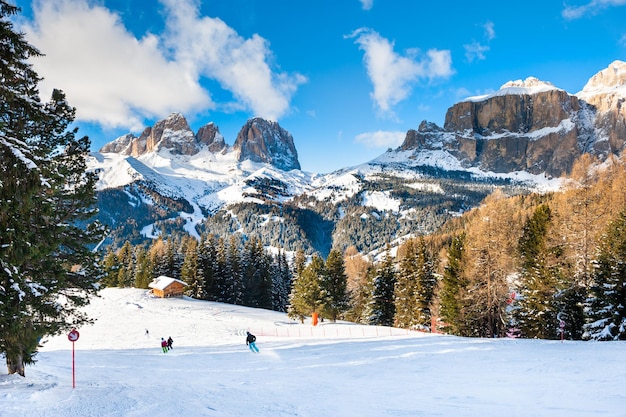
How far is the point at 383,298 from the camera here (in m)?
48.3

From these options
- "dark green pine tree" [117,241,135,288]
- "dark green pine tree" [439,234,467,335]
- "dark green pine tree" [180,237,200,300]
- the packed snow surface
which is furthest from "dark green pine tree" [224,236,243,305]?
"dark green pine tree" [439,234,467,335]

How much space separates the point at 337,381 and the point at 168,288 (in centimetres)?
5191

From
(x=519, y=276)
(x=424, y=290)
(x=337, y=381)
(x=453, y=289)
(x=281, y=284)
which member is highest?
(x=519, y=276)

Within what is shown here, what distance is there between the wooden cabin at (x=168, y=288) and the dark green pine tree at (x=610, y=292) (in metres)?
55.3

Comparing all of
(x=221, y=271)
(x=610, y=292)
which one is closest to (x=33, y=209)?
(x=610, y=292)

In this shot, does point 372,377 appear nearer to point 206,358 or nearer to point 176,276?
point 206,358

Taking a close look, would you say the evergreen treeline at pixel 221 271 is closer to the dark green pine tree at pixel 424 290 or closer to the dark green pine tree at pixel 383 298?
the dark green pine tree at pixel 383 298

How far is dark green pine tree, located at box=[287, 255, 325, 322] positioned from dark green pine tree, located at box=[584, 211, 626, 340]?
29.5 meters

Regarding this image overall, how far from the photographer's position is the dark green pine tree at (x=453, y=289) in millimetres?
35156

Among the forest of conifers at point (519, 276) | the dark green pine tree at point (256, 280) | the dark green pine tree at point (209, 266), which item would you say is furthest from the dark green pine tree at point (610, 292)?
the dark green pine tree at point (209, 266)

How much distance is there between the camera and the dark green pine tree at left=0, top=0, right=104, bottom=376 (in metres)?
9.83

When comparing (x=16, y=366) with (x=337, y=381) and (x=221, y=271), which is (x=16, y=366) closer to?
(x=337, y=381)

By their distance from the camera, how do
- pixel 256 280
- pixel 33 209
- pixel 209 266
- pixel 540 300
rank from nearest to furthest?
pixel 33 209 → pixel 540 300 → pixel 209 266 → pixel 256 280

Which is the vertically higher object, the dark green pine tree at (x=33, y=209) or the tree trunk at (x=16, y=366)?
the dark green pine tree at (x=33, y=209)
